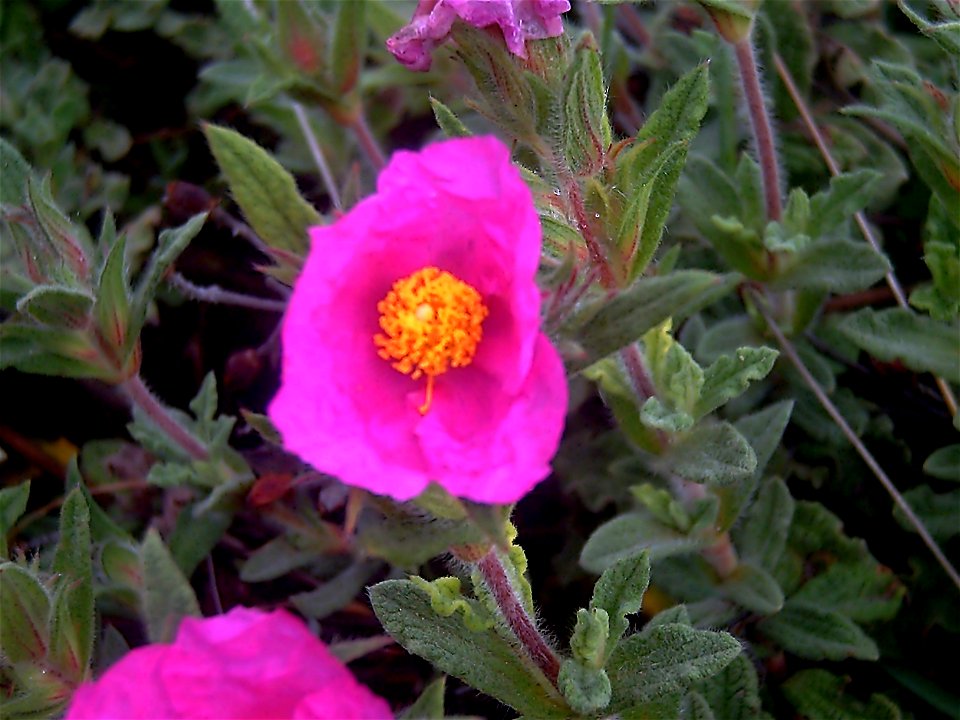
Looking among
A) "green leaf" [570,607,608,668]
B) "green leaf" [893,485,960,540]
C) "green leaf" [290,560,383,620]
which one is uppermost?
"green leaf" [570,607,608,668]

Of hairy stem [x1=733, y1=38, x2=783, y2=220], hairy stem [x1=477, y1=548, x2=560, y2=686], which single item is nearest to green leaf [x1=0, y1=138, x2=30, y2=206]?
hairy stem [x1=477, y1=548, x2=560, y2=686]

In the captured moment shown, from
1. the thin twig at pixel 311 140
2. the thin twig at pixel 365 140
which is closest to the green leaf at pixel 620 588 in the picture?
the thin twig at pixel 311 140

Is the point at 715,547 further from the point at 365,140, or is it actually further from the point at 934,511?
the point at 365,140

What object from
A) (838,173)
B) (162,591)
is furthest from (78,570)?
(838,173)

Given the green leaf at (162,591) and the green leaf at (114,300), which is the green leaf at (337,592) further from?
the green leaf at (114,300)

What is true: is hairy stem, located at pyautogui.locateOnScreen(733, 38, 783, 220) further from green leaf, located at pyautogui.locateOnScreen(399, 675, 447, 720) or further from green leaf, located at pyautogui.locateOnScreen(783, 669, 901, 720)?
green leaf, located at pyautogui.locateOnScreen(399, 675, 447, 720)

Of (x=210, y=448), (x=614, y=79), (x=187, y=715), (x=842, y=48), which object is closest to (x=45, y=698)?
(x=187, y=715)
